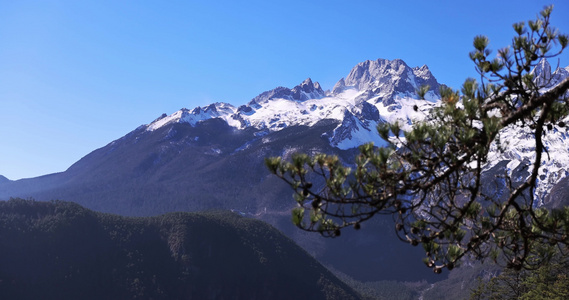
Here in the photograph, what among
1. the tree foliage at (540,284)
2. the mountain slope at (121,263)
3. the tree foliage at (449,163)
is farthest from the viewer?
the mountain slope at (121,263)

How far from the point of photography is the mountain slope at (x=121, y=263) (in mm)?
157000

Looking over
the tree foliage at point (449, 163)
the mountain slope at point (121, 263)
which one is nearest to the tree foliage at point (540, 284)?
the tree foliage at point (449, 163)

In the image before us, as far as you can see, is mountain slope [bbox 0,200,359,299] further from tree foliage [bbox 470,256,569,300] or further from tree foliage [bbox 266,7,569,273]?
tree foliage [bbox 266,7,569,273]

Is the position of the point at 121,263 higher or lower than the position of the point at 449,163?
lower

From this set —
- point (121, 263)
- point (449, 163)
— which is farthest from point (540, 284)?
point (121, 263)

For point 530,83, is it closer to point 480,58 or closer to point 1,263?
point 480,58

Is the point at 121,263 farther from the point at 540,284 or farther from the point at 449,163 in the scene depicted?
the point at 449,163

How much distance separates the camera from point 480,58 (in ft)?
24.6

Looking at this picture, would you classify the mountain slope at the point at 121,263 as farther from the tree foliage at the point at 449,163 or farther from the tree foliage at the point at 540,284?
the tree foliage at the point at 449,163

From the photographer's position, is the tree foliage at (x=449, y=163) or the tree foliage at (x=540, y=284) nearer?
the tree foliage at (x=449, y=163)

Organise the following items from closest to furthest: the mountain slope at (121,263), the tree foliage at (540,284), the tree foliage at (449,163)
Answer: the tree foliage at (449,163) → the tree foliage at (540,284) → the mountain slope at (121,263)

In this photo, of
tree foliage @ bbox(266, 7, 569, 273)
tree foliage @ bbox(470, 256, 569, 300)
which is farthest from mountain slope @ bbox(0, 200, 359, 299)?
tree foliage @ bbox(266, 7, 569, 273)

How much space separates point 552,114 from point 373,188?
2.87 meters

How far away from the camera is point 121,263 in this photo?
175250mm
